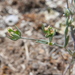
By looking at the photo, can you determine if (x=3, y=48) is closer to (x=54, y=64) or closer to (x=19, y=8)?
(x=54, y=64)

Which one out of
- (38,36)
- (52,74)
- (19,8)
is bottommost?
(52,74)

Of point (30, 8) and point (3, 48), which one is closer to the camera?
point (3, 48)

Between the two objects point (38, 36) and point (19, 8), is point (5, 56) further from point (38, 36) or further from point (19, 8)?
point (19, 8)

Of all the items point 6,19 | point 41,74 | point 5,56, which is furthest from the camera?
point 6,19

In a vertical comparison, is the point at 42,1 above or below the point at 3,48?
above

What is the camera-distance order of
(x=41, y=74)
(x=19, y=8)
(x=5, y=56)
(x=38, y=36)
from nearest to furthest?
(x=41, y=74)
(x=5, y=56)
(x=38, y=36)
(x=19, y=8)

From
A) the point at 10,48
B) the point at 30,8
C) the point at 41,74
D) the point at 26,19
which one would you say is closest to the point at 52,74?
the point at 41,74
